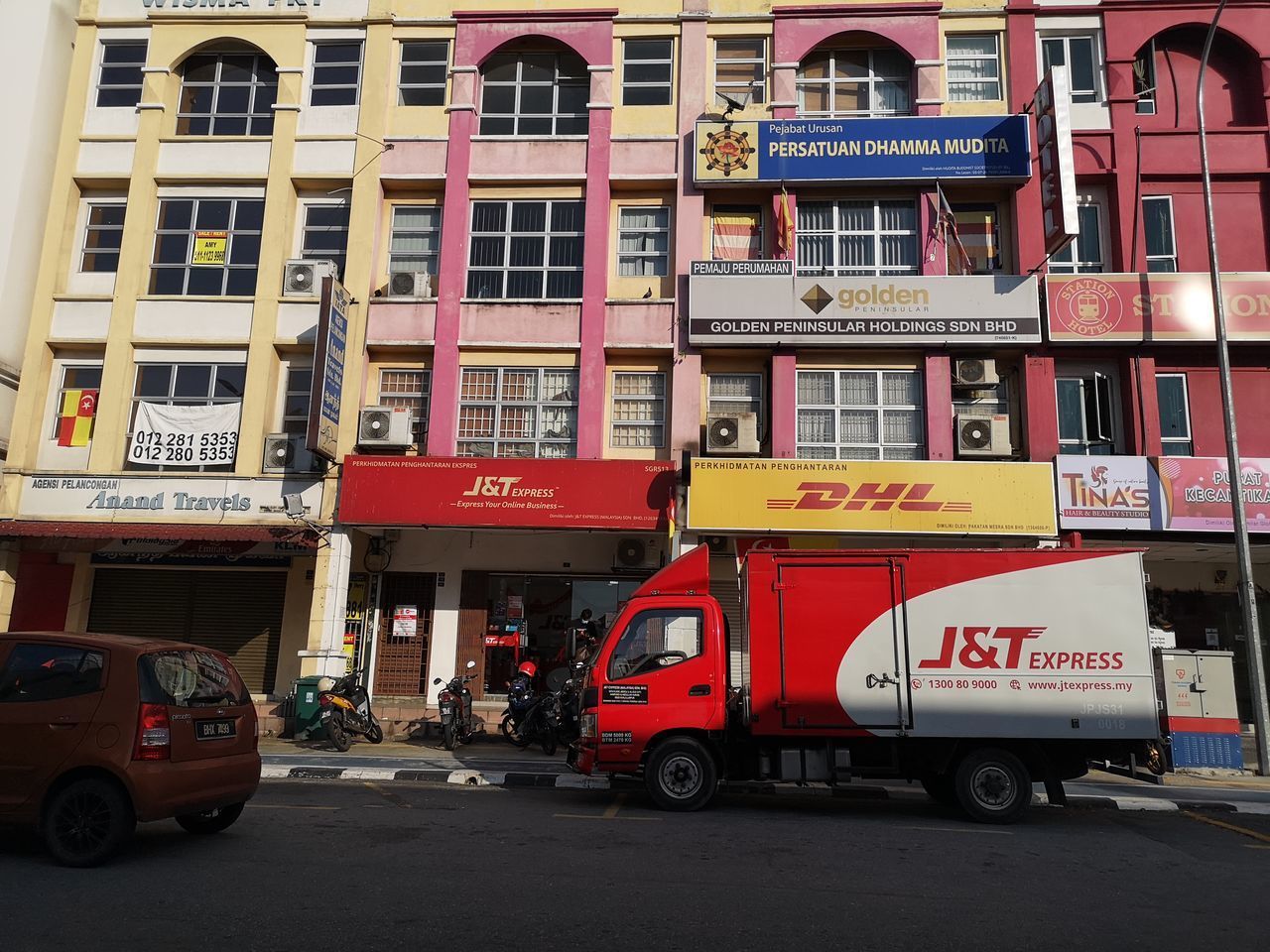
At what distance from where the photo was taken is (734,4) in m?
18.8

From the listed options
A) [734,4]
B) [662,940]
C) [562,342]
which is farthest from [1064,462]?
[662,940]

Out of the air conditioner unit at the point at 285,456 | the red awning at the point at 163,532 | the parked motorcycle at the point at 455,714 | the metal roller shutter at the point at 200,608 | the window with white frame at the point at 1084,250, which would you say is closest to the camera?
the parked motorcycle at the point at 455,714

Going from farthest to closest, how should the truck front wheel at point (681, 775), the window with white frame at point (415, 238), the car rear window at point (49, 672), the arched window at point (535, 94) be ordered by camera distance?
the arched window at point (535, 94) → the window with white frame at point (415, 238) → the truck front wheel at point (681, 775) → the car rear window at point (49, 672)

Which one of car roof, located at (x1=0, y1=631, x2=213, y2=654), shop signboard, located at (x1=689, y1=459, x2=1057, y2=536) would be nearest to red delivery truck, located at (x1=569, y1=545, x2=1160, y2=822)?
car roof, located at (x1=0, y1=631, x2=213, y2=654)

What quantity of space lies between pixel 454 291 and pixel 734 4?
8370 mm

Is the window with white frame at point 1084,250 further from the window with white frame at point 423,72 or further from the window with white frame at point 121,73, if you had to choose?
the window with white frame at point 121,73

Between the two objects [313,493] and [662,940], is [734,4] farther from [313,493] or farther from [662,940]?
[662,940]

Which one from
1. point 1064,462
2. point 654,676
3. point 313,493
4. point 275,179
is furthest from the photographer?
point 275,179

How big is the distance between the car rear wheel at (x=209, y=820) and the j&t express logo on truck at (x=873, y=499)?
10.3 meters

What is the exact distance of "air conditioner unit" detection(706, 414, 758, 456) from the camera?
1662cm

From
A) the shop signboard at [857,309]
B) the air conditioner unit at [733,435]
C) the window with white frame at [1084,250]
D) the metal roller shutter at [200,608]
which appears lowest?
the metal roller shutter at [200,608]

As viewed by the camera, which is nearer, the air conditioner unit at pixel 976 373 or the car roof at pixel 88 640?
the car roof at pixel 88 640

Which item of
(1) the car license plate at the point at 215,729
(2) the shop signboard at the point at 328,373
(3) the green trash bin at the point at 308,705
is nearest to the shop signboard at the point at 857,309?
(2) the shop signboard at the point at 328,373

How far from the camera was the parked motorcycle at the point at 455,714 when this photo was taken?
1470 cm
